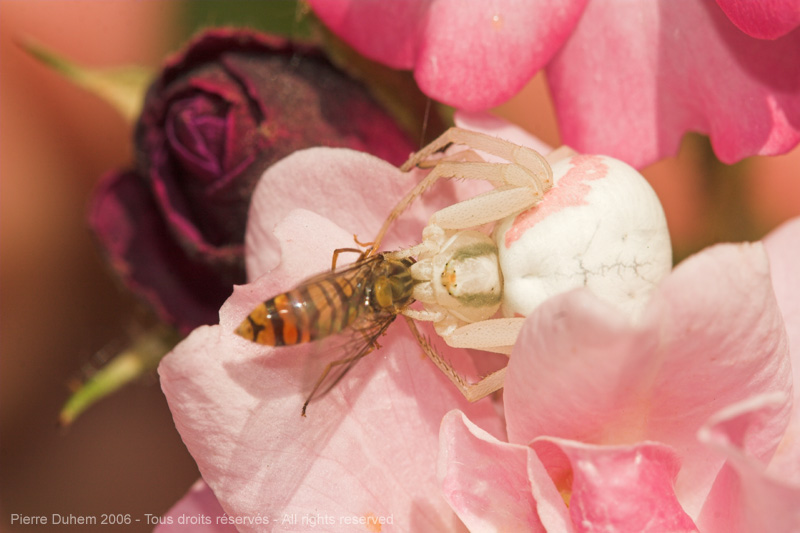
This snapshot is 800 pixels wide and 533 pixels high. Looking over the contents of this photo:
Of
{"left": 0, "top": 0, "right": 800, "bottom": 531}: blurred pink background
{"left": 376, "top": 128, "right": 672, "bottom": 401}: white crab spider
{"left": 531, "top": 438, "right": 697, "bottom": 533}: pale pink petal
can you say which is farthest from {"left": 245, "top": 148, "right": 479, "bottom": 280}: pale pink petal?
{"left": 0, "top": 0, "right": 800, "bottom": 531}: blurred pink background

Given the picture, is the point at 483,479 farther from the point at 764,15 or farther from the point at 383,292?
the point at 764,15

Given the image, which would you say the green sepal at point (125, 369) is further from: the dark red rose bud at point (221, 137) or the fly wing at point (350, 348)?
the fly wing at point (350, 348)

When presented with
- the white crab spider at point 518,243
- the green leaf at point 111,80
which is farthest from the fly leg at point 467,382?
the green leaf at point 111,80

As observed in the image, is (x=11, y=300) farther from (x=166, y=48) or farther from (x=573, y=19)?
(x=573, y=19)

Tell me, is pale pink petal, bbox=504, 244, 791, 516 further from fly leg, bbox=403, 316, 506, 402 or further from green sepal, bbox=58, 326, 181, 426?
green sepal, bbox=58, 326, 181, 426

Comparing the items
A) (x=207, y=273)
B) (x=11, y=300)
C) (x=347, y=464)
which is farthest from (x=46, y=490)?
(x=347, y=464)

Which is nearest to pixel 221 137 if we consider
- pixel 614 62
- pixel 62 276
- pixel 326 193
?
pixel 326 193
